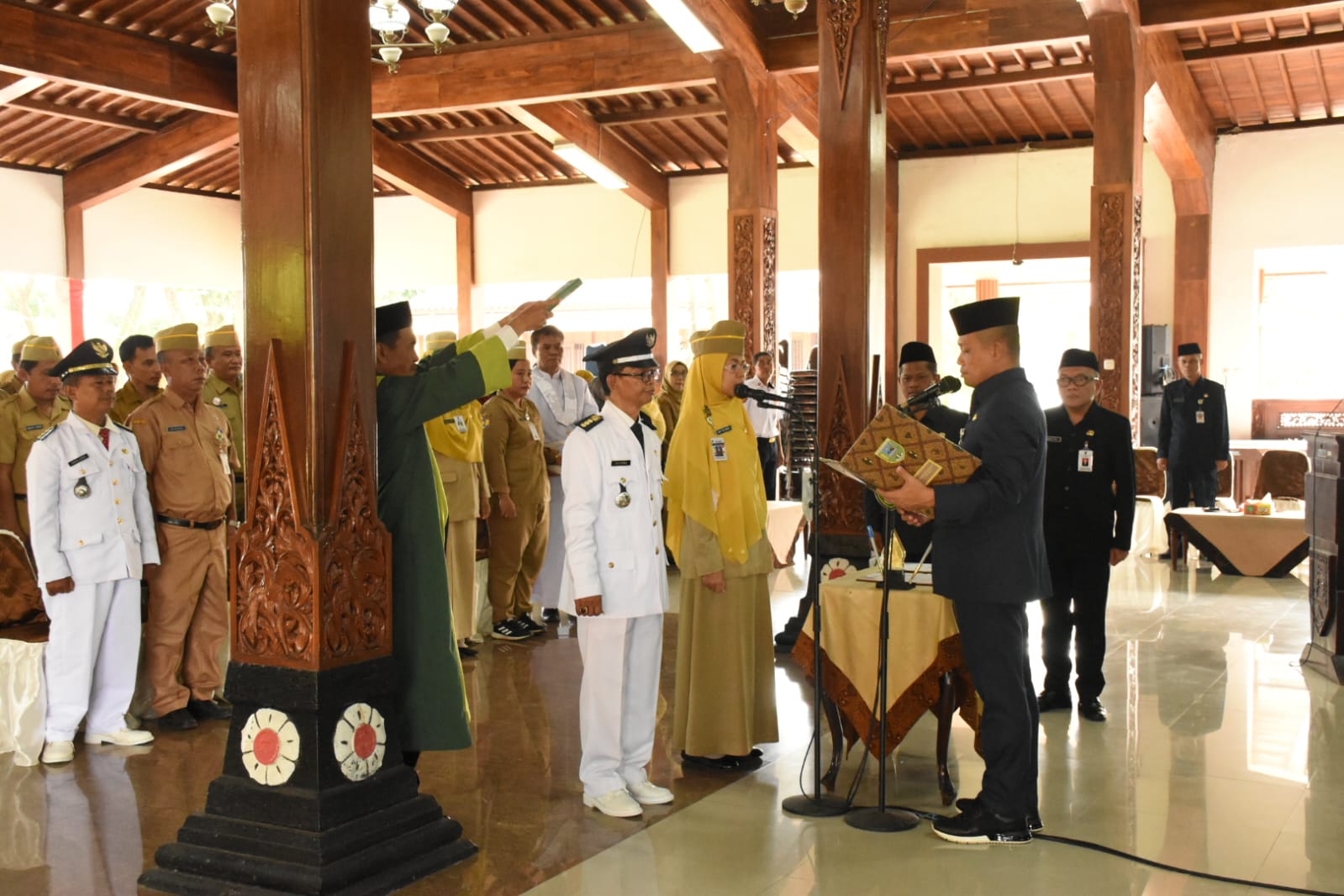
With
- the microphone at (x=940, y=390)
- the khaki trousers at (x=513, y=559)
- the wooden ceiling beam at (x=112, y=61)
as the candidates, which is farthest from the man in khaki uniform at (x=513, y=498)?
the wooden ceiling beam at (x=112, y=61)

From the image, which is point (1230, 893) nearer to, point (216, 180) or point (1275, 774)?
point (1275, 774)

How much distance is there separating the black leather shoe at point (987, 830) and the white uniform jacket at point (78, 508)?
322cm

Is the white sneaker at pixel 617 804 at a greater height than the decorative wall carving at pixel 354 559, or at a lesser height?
lesser

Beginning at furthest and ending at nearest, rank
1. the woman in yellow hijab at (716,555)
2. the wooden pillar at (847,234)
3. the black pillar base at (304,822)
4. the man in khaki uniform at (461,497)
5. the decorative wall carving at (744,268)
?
the decorative wall carving at (744,268) → the man in khaki uniform at (461,497) → the wooden pillar at (847,234) → the woman in yellow hijab at (716,555) → the black pillar base at (304,822)

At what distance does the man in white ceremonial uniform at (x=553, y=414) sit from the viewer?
7.50 metres

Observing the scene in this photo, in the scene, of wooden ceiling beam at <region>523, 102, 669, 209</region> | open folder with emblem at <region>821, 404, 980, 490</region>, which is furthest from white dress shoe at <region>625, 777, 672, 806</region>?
→ wooden ceiling beam at <region>523, 102, 669, 209</region>

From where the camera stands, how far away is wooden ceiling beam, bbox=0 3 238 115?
36.0 ft

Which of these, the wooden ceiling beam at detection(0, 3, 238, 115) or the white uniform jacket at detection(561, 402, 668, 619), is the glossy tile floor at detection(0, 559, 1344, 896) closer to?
the white uniform jacket at detection(561, 402, 668, 619)

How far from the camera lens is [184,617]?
17.1 ft

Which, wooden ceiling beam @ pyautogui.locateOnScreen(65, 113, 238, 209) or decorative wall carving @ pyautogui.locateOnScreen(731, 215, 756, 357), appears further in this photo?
wooden ceiling beam @ pyautogui.locateOnScreen(65, 113, 238, 209)

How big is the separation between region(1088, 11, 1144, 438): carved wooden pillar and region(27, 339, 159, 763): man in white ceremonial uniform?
335 inches

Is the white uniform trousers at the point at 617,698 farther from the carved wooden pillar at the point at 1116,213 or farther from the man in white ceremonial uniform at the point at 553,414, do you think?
the carved wooden pillar at the point at 1116,213

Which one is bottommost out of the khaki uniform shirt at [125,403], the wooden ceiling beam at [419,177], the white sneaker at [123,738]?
the white sneaker at [123,738]

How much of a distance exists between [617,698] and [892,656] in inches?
36.0
